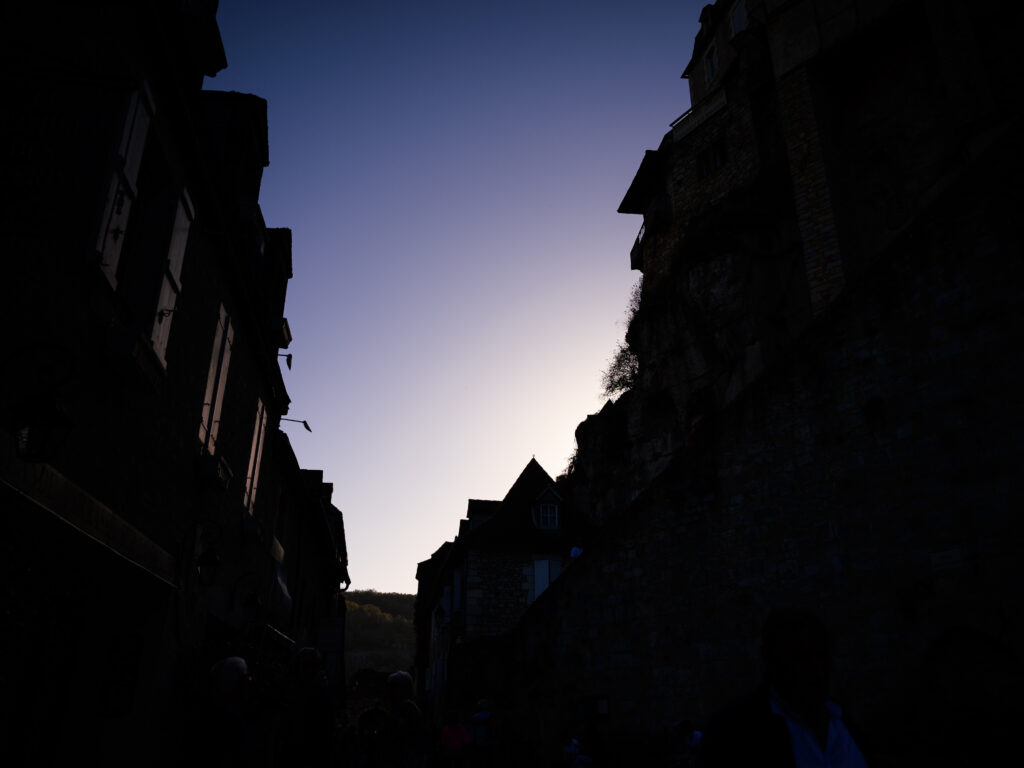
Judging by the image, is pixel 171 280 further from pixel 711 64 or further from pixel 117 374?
pixel 711 64

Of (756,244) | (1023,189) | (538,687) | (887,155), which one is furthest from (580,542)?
(1023,189)

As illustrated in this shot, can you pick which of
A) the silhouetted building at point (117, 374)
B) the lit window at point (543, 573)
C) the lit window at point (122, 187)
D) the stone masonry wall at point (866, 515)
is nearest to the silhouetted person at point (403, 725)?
the silhouetted building at point (117, 374)

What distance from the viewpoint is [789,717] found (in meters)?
2.46

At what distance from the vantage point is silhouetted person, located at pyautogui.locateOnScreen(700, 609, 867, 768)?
231 cm

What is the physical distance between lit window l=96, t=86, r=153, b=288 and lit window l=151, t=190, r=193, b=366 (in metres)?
0.84

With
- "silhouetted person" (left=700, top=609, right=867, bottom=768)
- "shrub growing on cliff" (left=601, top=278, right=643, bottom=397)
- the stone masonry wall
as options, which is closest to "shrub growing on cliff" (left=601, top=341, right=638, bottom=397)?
"shrub growing on cliff" (left=601, top=278, right=643, bottom=397)

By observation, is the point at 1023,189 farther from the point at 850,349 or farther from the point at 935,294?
the point at 850,349

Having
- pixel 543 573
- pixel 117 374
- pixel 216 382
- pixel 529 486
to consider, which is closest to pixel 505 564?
pixel 543 573

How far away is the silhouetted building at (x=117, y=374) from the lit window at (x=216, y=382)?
47 millimetres

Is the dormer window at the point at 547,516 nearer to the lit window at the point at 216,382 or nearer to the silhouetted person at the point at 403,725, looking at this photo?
the lit window at the point at 216,382

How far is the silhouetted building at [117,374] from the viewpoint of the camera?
4.36 meters

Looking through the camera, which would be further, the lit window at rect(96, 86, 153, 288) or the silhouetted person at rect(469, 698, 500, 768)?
the silhouetted person at rect(469, 698, 500, 768)

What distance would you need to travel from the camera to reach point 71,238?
468 centimetres

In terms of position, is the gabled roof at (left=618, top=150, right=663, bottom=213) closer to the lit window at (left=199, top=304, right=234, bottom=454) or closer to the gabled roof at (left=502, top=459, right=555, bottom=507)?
the gabled roof at (left=502, top=459, right=555, bottom=507)
